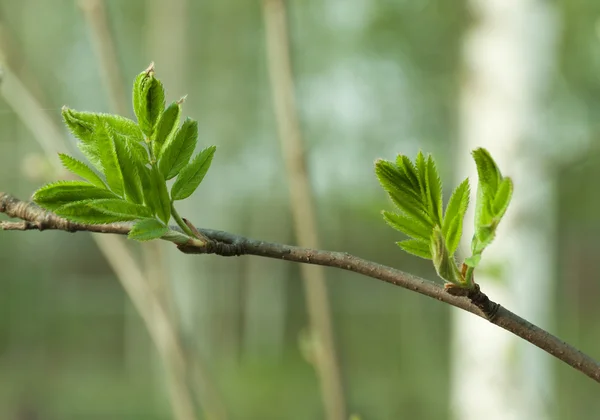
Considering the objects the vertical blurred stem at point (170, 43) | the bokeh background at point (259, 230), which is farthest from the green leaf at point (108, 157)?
the vertical blurred stem at point (170, 43)

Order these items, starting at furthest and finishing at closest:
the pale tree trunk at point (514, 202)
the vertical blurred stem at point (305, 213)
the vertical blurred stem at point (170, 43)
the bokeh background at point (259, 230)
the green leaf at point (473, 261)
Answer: the bokeh background at point (259, 230), the vertical blurred stem at point (170, 43), the pale tree trunk at point (514, 202), the vertical blurred stem at point (305, 213), the green leaf at point (473, 261)

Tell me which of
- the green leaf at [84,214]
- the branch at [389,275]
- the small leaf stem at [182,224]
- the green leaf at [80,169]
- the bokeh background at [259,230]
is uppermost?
the bokeh background at [259,230]

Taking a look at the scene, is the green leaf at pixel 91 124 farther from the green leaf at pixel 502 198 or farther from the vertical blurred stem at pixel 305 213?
the vertical blurred stem at pixel 305 213

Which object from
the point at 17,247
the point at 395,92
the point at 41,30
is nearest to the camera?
the point at 395,92

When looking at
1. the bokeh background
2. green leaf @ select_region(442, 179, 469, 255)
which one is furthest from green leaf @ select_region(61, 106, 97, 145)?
the bokeh background

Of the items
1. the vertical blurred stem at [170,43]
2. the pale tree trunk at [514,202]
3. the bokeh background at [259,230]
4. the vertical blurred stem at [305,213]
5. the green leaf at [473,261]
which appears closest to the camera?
the green leaf at [473,261]

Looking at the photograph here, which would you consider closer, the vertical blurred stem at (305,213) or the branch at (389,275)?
the branch at (389,275)

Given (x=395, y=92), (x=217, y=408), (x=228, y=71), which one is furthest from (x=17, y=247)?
(x=217, y=408)

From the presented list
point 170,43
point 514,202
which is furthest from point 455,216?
point 170,43

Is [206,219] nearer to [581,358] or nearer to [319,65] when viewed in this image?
[319,65]
